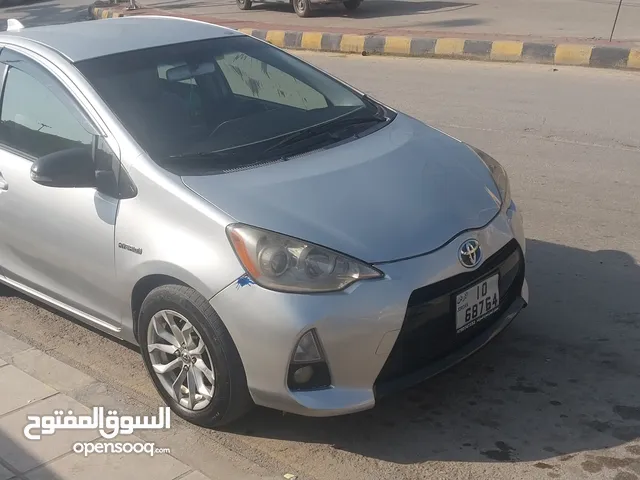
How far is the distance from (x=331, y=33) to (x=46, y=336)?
10.3 meters

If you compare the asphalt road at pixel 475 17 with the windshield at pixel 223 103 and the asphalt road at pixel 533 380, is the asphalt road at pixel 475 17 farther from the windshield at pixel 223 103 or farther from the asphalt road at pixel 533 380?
the windshield at pixel 223 103

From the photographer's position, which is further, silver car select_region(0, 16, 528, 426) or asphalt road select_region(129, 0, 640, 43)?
asphalt road select_region(129, 0, 640, 43)

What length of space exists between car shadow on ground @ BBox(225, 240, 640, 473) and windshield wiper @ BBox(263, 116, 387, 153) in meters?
1.19

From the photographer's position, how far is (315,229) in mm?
3338

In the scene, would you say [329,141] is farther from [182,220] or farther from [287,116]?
[182,220]

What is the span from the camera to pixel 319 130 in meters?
4.16

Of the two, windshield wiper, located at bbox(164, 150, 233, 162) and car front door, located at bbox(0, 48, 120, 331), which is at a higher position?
windshield wiper, located at bbox(164, 150, 233, 162)

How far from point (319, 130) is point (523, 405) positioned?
1.55 m

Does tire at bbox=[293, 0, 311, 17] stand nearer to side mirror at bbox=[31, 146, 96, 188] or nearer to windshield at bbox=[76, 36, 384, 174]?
windshield at bbox=[76, 36, 384, 174]

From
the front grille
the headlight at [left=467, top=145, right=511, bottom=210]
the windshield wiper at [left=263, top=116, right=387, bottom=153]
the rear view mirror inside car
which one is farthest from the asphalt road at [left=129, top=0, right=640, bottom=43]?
the front grille

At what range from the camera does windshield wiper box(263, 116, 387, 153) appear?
3.99 m

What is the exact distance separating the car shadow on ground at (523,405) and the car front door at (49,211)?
38.0 inches

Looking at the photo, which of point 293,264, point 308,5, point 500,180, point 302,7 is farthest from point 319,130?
point 302,7

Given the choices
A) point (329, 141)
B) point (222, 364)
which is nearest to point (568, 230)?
point (329, 141)
